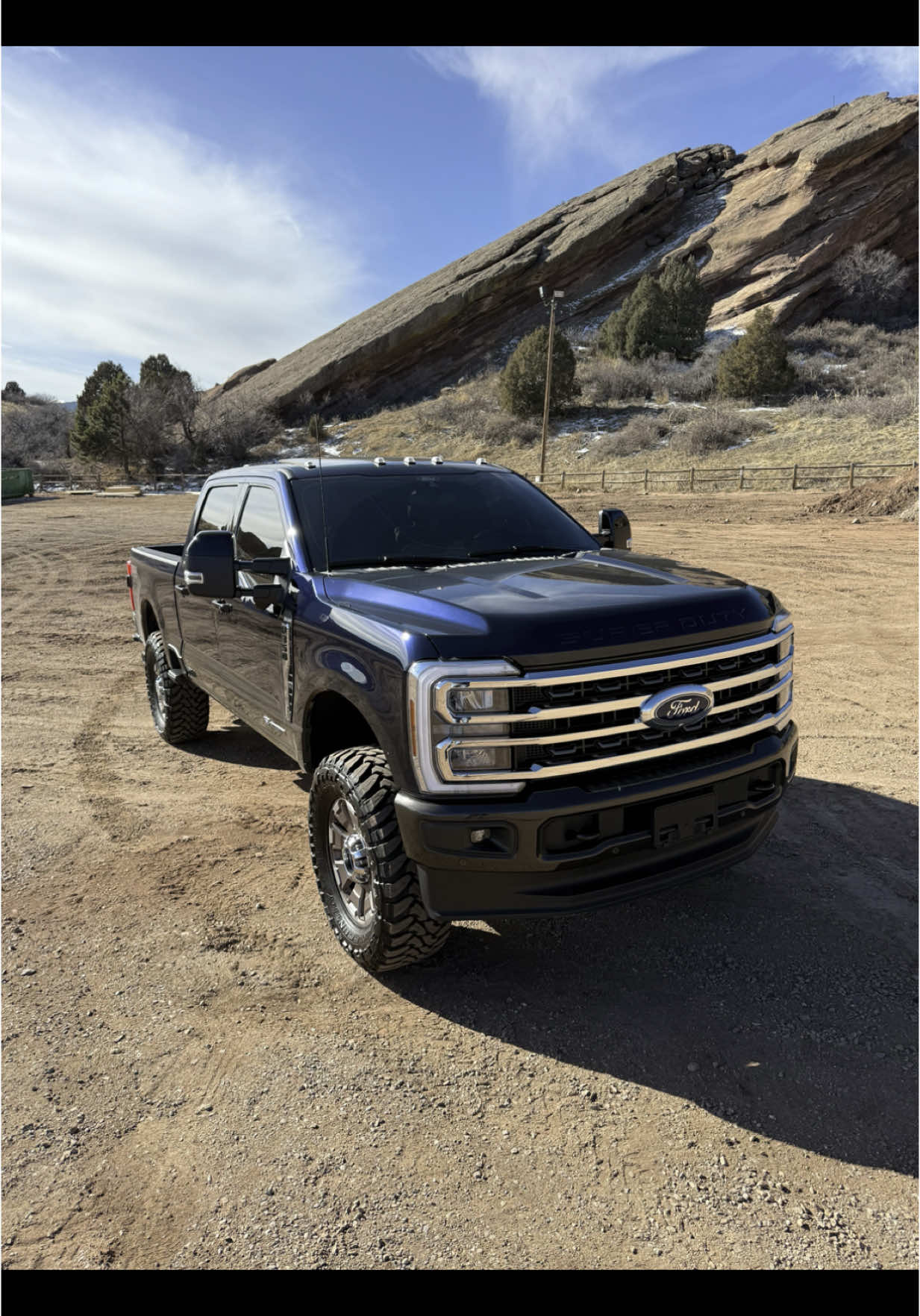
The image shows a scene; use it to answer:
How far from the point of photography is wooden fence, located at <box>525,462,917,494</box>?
84.3 feet

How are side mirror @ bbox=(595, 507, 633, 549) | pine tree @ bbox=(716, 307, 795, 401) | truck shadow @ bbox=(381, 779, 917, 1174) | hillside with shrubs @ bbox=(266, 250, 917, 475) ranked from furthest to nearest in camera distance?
pine tree @ bbox=(716, 307, 795, 401), hillside with shrubs @ bbox=(266, 250, 917, 475), side mirror @ bbox=(595, 507, 633, 549), truck shadow @ bbox=(381, 779, 917, 1174)

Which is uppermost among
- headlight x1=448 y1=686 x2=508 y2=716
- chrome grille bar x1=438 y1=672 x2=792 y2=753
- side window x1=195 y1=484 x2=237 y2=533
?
side window x1=195 y1=484 x2=237 y2=533

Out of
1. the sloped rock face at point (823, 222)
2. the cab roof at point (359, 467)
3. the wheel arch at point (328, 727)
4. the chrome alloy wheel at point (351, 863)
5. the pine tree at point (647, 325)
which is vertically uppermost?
the sloped rock face at point (823, 222)

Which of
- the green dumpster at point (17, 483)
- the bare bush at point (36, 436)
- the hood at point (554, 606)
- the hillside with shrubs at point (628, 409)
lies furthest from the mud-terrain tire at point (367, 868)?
the bare bush at point (36, 436)

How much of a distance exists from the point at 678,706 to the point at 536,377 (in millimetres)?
44820

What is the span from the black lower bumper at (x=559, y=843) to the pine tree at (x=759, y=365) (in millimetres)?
41195

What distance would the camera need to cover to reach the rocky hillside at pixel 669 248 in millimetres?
51219

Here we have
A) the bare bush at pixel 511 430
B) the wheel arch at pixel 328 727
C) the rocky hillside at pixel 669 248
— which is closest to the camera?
the wheel arch at pixel 328 727

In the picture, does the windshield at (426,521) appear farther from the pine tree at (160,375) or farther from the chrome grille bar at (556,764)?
the pine tree at (160,375)

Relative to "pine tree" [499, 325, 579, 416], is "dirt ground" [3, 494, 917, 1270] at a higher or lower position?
lower

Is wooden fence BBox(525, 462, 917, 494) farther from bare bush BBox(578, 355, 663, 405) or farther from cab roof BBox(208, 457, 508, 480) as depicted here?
cab roof BBox(208, 457, 508, 480)

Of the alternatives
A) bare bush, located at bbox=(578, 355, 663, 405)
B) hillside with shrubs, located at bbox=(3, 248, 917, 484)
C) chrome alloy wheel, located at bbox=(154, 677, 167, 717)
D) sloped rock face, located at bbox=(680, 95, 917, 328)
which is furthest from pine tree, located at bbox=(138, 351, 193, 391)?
chrome alloy wheel, located at bbox=(154, 677, 167, 717)

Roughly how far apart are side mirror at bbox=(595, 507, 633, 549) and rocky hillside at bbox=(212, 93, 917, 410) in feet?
172

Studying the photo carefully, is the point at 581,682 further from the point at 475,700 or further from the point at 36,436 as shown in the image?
the point at 36,436
